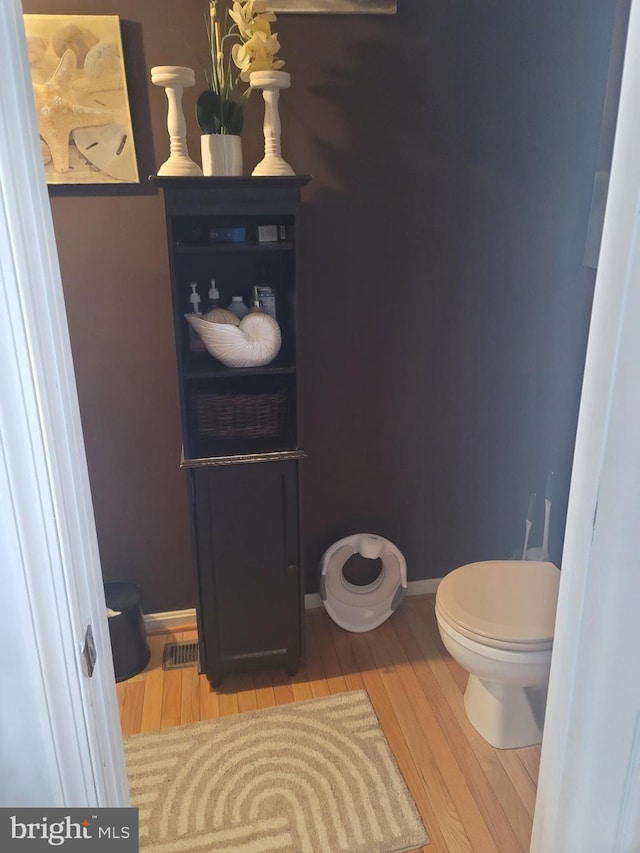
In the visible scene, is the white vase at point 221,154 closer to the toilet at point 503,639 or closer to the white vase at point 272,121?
the white vase at point 272,121

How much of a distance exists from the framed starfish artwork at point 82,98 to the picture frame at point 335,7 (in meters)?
0.48

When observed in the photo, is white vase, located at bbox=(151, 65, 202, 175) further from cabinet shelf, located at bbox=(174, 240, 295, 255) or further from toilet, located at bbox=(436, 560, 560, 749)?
toilet, located at bbox=(436, 560, 560, 749)

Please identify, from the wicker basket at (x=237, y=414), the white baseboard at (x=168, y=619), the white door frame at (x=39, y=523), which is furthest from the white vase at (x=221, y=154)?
the white baseboard at (x=168, y=619)

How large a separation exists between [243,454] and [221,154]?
861mm

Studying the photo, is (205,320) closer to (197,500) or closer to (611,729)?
(197,500)

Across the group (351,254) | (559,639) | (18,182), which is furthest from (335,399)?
(18,182)

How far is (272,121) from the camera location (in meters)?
1.86

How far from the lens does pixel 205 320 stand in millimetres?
1904

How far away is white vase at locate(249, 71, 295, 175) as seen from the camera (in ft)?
→ 5.89

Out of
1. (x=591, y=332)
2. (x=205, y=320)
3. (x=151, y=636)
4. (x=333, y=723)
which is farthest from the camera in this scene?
(x=151, y=636)

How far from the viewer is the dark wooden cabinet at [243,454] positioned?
197 centimetres

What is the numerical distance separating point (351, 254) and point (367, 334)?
0.91 feet

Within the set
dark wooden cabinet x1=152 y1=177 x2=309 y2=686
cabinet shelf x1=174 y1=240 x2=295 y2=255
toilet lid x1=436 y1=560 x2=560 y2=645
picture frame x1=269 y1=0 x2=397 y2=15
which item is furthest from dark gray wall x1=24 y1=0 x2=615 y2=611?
toilet lid x1=436 y1=560 x2=560 y2=645

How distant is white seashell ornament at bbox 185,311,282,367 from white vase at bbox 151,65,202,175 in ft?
1.32
